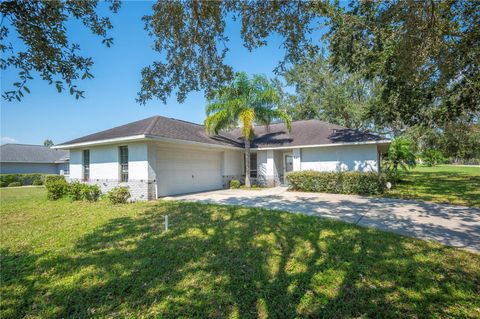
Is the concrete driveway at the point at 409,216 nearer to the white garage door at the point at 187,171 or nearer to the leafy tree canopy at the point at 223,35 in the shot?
the leafy tree canopy at the point at 223,35

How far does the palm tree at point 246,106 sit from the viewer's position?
1545 centimetres

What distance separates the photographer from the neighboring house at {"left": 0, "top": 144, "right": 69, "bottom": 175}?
98.4ft

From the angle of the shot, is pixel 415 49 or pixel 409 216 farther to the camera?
pixel 409 216

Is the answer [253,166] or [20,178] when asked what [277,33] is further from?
[20,178]

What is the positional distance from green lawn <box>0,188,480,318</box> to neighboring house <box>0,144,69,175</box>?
106ft

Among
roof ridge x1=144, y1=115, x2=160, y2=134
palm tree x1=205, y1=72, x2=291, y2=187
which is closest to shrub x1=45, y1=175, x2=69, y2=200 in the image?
roof ridge x1=144, y1=115, x2=160, y2=134

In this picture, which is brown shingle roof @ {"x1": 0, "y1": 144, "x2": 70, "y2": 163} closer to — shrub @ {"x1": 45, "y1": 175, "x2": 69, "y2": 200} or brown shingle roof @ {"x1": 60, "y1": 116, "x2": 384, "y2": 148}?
shrub @ {"x1": 45, "y1": 175, "x2": 69, "y2": 200}

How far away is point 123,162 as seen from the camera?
43.2ft

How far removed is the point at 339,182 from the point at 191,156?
9.34 m

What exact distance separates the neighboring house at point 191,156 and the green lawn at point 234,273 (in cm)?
581

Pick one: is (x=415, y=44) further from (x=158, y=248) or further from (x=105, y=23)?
(x=158, y=248)

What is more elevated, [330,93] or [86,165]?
[330,93]

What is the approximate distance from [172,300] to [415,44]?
27.2ft

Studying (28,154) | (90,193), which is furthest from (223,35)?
(28,154)
